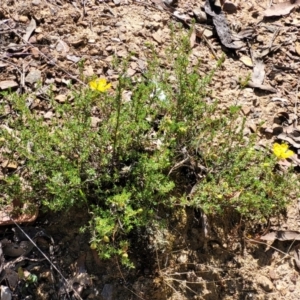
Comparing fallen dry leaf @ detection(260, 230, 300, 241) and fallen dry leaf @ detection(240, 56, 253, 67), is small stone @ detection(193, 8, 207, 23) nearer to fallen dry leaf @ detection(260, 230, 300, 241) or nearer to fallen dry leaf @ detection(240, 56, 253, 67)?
fallen dry leaf @ detection(240, 56, 253, 67)

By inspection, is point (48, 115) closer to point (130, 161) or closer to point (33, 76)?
point (33, 76)

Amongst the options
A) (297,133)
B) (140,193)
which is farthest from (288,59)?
(140,193)

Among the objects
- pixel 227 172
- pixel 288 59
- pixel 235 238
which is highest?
pixel 288 59

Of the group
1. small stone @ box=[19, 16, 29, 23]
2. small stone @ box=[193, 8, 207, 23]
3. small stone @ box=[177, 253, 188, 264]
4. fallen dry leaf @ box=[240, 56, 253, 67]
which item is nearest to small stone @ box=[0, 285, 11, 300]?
small stone @ box=[177, 253, 188, 264]

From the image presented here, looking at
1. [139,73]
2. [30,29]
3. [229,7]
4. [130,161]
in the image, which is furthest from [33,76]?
[229,7]

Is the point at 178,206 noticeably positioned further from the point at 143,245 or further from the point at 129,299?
the point at 129,299

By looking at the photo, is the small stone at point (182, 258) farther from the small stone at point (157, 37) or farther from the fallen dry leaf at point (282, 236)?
the small stone at point (157, 37)

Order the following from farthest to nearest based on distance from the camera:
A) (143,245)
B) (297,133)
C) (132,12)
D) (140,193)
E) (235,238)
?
(132,12) → (297,133) → (235,238) → (143,245) → (140,193)
